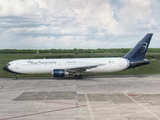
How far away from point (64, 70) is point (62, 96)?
45.3 ft

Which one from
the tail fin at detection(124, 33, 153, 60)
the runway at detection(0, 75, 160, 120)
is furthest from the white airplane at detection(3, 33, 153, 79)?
the runway at detection(0, 75, 160, 120)

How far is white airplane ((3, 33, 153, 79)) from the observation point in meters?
39.8

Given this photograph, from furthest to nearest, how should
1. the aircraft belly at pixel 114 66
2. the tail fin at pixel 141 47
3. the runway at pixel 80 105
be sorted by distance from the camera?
1. the tail fin at pixel 141 47
2. the aircraft belly at pixel 114 66
3. the runway at pixel 80 105

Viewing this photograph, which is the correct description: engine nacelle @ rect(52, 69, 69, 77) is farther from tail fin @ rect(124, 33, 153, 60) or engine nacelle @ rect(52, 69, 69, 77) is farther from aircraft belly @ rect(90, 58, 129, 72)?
tail fin @ rect(124, 33, 153, 60)

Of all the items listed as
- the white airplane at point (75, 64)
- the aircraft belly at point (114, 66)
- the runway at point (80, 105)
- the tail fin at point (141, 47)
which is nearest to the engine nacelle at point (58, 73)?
the white airplane at point (75, 64)

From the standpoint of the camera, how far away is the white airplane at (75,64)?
1566 inches

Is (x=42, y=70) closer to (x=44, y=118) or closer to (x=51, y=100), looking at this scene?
(x=51, y=100)

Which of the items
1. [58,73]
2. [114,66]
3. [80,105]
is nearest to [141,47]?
[114,66]

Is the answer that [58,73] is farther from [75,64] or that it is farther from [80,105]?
[80,105]

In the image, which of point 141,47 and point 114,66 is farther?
point 141,47

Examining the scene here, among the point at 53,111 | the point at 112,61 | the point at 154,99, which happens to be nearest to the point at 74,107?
the point at 53,111

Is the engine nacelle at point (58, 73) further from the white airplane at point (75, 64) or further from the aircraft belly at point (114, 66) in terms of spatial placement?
the aircraft belly at point (114, 66)

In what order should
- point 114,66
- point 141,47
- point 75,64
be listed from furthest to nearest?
point 141,47 < point 114,66 < point 75,64

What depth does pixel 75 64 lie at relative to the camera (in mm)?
40844
